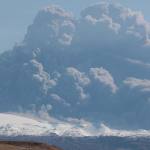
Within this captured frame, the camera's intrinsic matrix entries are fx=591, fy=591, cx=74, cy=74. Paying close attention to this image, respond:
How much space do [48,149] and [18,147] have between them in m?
2.41

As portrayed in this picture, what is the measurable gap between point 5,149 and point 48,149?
3.94m

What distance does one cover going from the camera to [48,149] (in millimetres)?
47438

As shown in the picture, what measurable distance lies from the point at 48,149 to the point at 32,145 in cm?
225

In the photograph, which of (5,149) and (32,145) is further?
(32,145)

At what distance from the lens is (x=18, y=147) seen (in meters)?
47.1

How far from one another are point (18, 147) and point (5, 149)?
210 centimetres

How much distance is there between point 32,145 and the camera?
49.2 meters

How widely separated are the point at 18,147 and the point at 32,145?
233cm

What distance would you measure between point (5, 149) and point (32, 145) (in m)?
4.43

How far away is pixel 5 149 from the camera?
148ft
